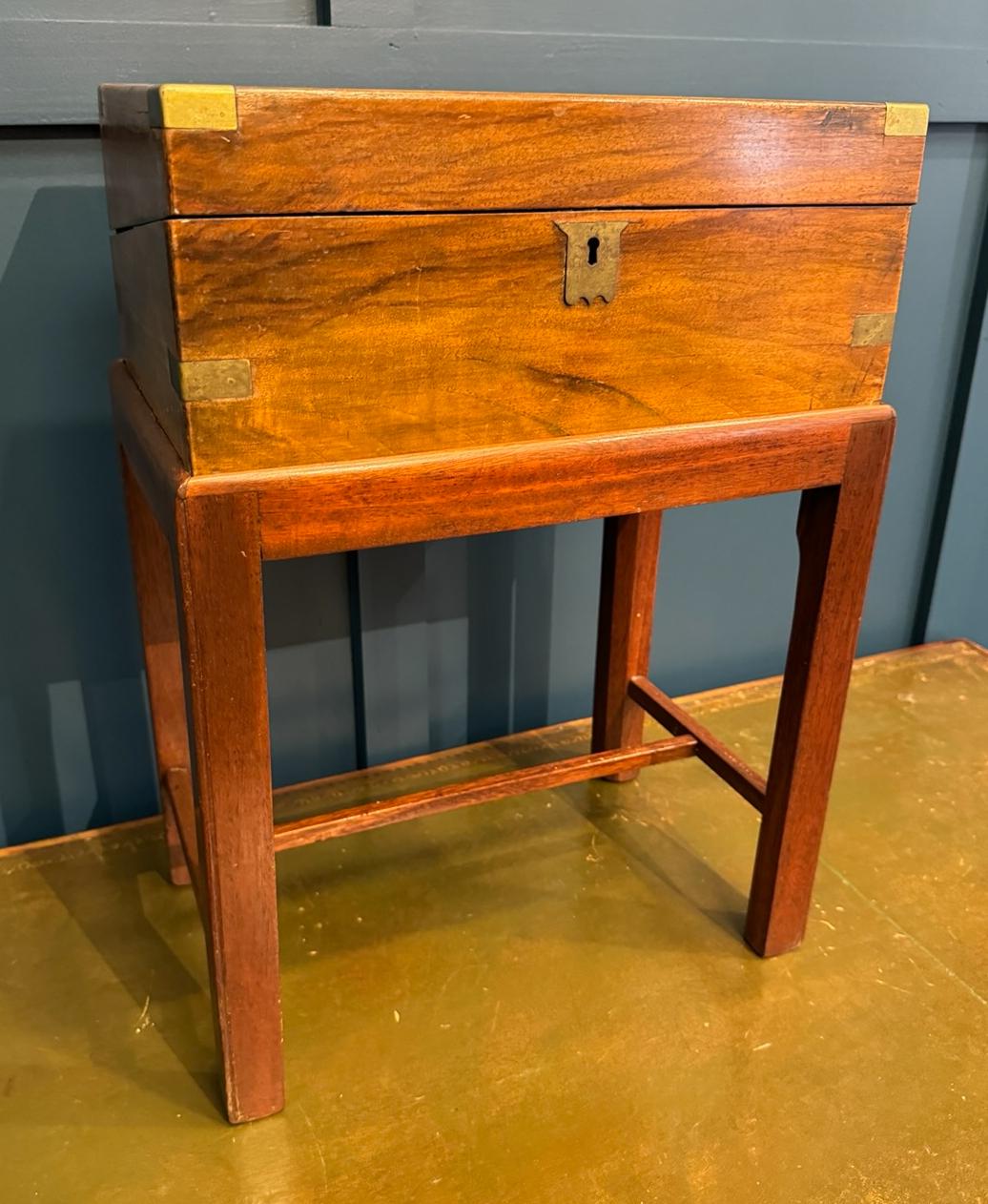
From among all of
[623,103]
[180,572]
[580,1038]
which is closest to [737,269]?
[623,103]

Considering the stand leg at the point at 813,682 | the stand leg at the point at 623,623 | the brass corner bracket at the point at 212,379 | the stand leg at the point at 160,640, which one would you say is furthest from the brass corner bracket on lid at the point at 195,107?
the stand leg at the point at 623,623

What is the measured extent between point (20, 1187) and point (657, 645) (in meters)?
1.30

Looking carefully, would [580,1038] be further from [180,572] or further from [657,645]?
[657,645]

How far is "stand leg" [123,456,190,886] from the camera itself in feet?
4.33

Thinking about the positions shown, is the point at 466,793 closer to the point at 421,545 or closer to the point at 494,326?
the point at 421,545

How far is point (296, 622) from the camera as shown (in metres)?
1.63

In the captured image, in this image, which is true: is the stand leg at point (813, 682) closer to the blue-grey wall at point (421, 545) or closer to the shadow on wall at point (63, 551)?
the blue-grey wall at point (421, 545)

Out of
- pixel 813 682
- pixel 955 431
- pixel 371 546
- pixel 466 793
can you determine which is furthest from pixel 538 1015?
pixel 955 431

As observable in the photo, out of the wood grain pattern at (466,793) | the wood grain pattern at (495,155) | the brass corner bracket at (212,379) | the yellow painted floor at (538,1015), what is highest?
the wood grain pattern at (495,155)

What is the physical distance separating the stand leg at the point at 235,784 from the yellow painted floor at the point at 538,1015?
10 centimetres

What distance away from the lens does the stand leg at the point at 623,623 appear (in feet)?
5.18

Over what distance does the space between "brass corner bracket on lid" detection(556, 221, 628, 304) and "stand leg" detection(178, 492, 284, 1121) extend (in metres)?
0.35

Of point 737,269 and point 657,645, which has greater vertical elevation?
point 737,269

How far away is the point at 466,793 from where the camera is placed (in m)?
1.30
